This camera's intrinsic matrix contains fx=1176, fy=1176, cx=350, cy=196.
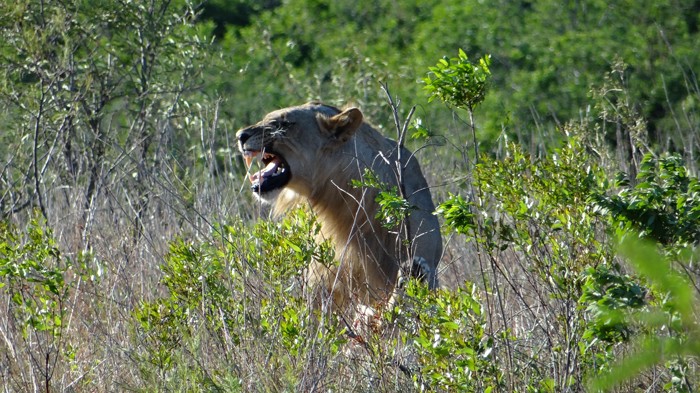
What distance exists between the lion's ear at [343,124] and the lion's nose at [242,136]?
0.55 m

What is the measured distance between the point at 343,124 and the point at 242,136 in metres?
0.63

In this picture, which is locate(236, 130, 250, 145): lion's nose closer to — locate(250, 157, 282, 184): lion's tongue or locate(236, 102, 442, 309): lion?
locate(236, 102, 442, 309): lion

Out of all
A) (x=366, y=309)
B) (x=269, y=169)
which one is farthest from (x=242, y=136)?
(x=366, y=309)

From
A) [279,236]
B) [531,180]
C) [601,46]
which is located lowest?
[601,46]

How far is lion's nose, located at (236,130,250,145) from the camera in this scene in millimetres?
6422

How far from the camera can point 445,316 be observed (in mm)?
3877

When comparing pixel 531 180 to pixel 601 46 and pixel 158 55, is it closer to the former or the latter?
pixel 158 55

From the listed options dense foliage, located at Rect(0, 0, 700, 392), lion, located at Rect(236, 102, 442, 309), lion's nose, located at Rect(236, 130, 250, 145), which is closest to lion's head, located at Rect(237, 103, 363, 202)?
lion, located at Rect(236, 102, 442, 309)

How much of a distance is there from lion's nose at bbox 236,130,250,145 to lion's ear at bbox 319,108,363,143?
546 mm

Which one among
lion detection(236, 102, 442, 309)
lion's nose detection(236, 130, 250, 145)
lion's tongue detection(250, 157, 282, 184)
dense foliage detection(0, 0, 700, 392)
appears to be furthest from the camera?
lion's tongue detection(250, 157, 282, 184)

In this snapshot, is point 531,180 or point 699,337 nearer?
point 699,337

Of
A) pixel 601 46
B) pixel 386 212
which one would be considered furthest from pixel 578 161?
pixel 601 46

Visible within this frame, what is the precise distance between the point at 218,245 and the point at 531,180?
1509 mm

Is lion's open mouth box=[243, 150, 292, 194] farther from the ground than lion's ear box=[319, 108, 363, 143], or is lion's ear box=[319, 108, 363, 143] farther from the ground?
lion's ear box=[319, 108, 363, 143]
